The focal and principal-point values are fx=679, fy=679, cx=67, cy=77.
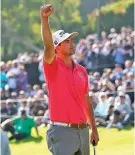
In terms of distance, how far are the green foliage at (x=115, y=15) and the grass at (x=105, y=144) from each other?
707 centimetres

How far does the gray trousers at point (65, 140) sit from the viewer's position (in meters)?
6.59

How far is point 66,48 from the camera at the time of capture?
6.69m

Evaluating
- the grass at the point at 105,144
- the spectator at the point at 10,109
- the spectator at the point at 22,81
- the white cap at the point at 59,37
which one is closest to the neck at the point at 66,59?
the white cap at the point at 59,37

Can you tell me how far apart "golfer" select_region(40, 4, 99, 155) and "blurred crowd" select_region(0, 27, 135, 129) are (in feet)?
27.7

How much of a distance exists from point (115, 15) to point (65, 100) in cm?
1722

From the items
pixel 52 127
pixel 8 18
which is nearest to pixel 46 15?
pixel 52 127

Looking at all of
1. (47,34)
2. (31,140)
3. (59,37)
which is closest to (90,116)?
(59,37)

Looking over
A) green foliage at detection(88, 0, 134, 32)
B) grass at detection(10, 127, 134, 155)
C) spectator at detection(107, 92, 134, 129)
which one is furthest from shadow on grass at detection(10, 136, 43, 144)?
green foliage at detection(88, 0, 134, 32)

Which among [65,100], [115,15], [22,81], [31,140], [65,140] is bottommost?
[31,140]

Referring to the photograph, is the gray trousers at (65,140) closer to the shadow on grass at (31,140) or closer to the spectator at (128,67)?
the shadow on grass at (31,140)

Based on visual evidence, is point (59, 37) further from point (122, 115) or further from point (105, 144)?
point (122, 115)

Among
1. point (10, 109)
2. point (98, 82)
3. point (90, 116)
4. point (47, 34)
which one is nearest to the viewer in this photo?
point (47, 34)

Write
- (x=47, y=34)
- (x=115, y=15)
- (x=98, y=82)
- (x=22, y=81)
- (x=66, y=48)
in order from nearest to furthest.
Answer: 1. (x=47, y=34)
2. (x=66, y=48)
3. (x=98, y=82)
4. (x=22, y=81)
5. (x=115, y=15)

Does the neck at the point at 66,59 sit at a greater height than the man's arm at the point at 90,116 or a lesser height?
greater
